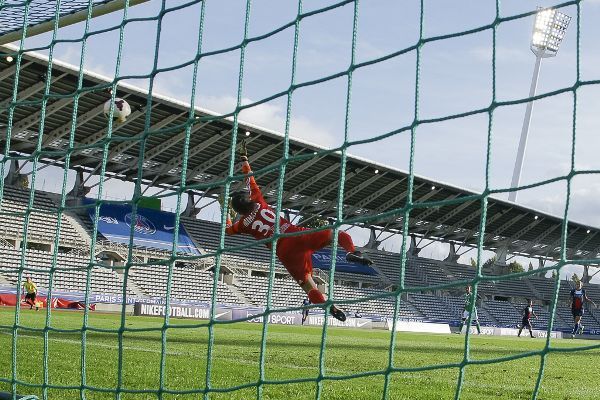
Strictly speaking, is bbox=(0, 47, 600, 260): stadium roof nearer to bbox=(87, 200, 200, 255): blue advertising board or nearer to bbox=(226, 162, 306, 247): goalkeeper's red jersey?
bbox=(87, 200, 200, 255): blue advertising board

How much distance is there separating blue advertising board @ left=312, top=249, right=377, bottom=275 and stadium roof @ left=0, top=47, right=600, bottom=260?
2.32 meters

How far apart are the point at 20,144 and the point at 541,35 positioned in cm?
2889

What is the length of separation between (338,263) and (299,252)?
32.5 meters

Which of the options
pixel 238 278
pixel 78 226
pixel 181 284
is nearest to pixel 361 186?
pixel 238 278

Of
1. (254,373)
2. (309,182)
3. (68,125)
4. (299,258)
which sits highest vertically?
(68,125)

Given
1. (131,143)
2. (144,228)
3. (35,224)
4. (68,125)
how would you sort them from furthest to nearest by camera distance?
(144,228) < (35,224) < (131,143) < (68,125)

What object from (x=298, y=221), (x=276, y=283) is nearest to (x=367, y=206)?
(x=298, y=221)

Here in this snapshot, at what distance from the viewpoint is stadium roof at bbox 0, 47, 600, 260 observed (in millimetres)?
25047

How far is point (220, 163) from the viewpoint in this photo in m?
31.8

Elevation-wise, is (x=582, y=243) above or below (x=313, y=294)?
above

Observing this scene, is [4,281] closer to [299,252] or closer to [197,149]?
[197,149]

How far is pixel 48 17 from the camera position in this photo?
5.98 meters

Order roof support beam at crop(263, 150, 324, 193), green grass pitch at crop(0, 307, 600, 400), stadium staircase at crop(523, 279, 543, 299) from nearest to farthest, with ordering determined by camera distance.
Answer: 1. green grass pitch at crop(0, 307, 600, 400)
2. roof support beam at crop(263, 150, 324, 193)
3. stadium staircase at crop(523, 279, 543, 299)

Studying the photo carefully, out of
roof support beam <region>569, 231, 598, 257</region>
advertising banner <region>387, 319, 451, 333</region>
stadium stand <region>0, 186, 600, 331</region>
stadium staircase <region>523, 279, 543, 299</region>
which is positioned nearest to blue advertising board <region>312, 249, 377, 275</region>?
stadium stand <region>0, 186, 600, 331</region>
